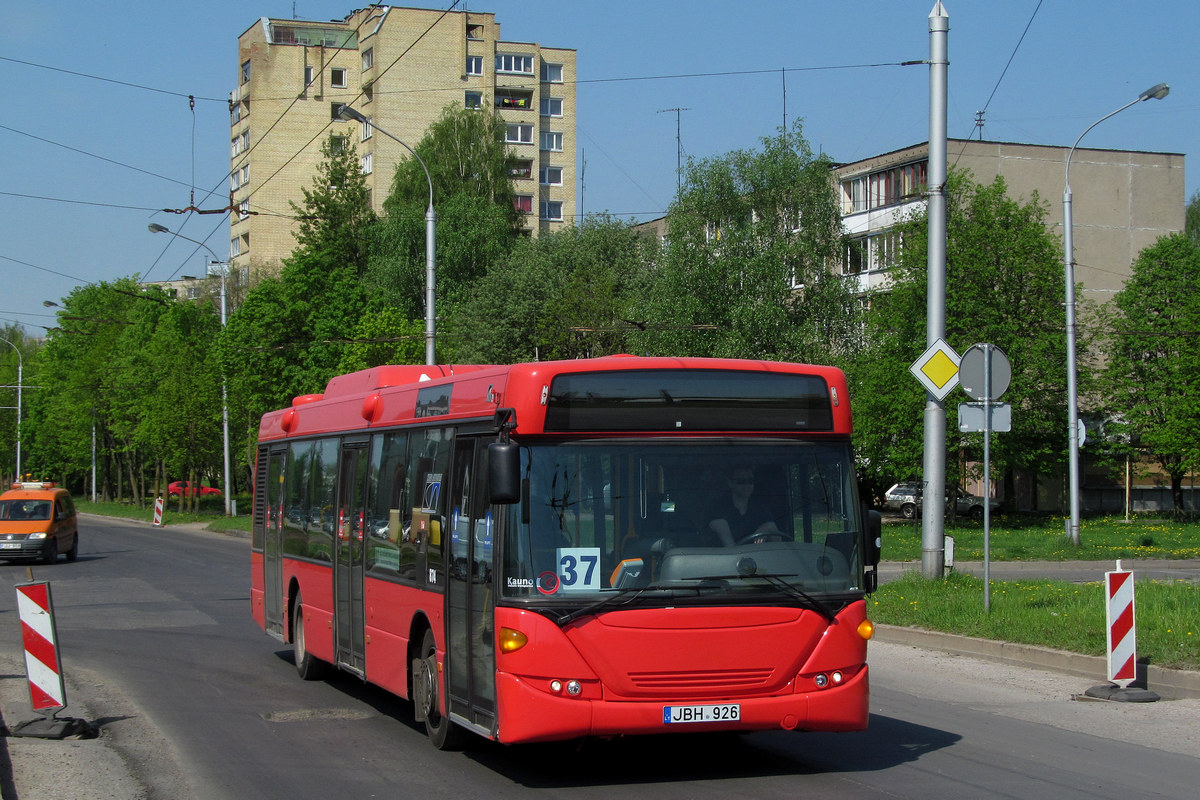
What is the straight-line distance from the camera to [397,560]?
32.4 ft

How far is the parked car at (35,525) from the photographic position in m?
31.7

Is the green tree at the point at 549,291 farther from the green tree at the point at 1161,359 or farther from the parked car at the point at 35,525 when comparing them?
the parked car at the point at 35,525

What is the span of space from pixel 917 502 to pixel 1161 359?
1156cm

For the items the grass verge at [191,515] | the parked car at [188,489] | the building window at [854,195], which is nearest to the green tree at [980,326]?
the building window at [854,195]

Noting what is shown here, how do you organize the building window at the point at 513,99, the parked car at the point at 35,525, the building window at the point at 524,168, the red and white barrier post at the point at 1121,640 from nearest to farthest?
the red and white barrier post at the point at 1121,640 → the parked car at the point at 35,525 → the building window at the point at 524,168 → the building window at the point at 513,99

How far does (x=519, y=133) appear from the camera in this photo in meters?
85.8

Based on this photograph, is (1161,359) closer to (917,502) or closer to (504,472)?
(917,502)

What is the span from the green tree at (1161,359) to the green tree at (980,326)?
5.25m

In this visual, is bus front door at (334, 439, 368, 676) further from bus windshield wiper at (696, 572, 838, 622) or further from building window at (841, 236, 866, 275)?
building window at (841, 236, 866, 275)

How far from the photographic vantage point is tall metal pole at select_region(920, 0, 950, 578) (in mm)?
16922

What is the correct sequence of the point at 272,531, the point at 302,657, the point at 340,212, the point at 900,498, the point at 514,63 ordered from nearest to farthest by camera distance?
the point at 302,657 < the point at 272,531 < the point at 900,498 < the point at 340,212 < the point at 514,63

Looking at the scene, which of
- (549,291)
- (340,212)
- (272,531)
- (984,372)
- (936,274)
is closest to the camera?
(272,531)

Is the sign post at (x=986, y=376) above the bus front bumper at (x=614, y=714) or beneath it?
above

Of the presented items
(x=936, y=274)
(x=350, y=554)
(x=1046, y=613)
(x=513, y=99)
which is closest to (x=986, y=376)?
(x=1046, y=613)
